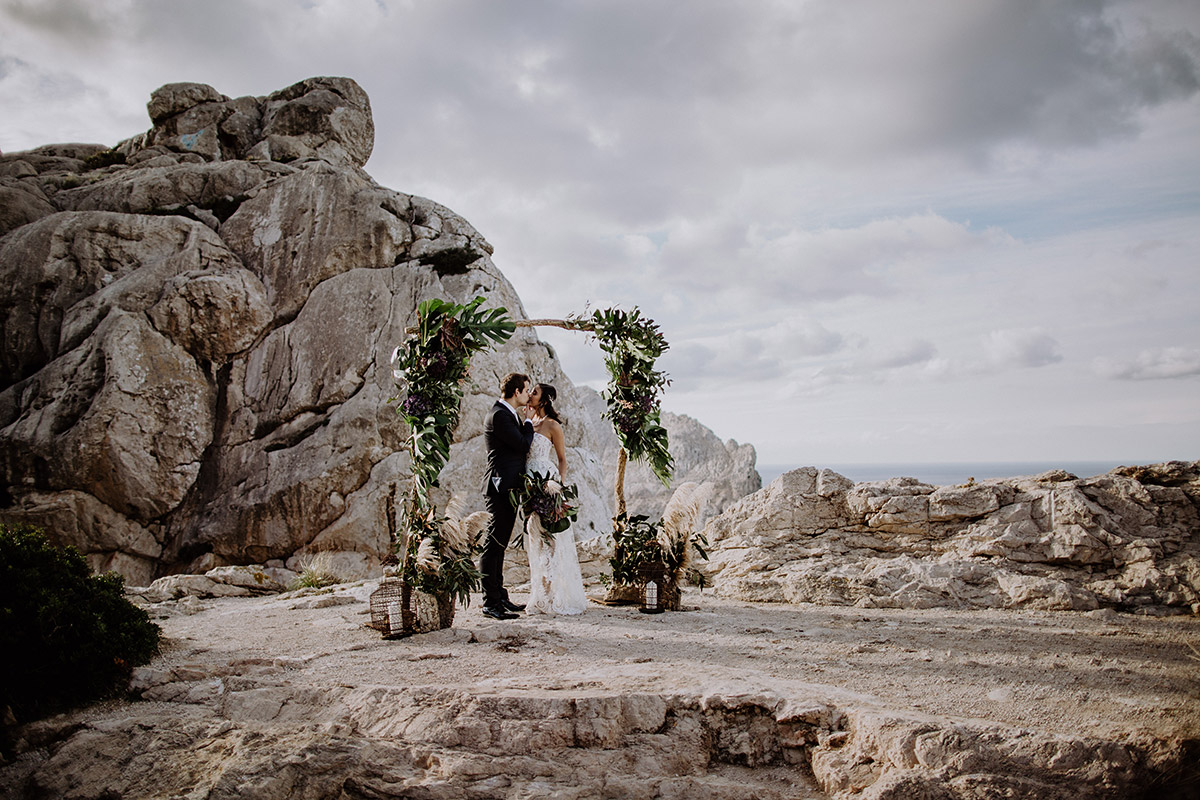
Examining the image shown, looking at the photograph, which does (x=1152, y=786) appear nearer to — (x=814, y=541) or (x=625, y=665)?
(x=625, y=665)

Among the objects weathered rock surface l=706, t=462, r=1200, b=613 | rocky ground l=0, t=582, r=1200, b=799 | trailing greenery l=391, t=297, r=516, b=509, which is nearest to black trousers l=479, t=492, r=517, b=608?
trailing greenery l=391, t=297, r=516, b=509

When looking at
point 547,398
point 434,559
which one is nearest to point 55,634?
point 434,559

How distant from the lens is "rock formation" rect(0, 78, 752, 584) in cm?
1427

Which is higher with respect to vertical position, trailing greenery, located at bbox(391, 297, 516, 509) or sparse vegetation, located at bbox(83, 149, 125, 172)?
sparse vegetation, located at bbox(83, 149, 125, 172)

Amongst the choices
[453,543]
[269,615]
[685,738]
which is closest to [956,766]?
[685,738]

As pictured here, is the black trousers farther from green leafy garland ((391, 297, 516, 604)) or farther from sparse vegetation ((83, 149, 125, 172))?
sparse vegetation ((83, 149, 125, 172))

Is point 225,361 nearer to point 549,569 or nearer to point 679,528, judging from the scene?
point 549,569

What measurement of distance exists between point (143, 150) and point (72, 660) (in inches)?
915

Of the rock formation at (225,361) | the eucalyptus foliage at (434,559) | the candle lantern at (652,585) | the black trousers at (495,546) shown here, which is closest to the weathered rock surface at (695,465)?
the rock formation at (225,361)

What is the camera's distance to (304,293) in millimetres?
16578

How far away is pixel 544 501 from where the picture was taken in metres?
7.45

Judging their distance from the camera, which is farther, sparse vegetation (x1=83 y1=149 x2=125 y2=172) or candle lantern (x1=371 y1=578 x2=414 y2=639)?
sparse vegetation (x1=83 y1=149 x2=125 y2=172)

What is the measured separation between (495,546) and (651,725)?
3.77 metres

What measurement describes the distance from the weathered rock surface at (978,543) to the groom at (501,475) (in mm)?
3237
